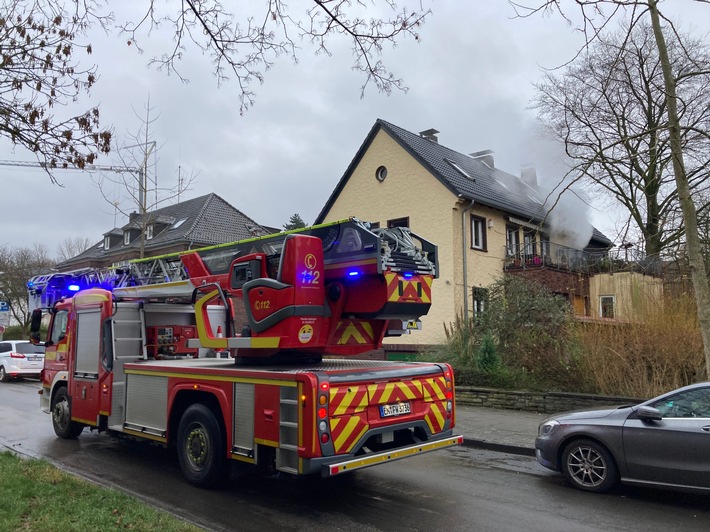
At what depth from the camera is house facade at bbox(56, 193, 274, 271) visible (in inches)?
1353

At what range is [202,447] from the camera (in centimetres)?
679

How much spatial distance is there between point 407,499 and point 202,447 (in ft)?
7.82

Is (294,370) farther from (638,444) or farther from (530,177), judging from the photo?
(530,177)

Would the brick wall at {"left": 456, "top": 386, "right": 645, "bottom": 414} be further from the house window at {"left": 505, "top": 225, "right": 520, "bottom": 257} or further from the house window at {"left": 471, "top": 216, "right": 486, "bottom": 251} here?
the house window at {"left": 505, "top": 225, "right": 520, "bottom": 257}

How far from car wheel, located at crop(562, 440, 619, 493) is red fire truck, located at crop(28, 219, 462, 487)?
1412 mm

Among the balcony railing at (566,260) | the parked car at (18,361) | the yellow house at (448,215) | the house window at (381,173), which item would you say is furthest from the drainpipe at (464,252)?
the parked car at (18,361)

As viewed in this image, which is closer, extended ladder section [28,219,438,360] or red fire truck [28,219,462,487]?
red fire truck [28,219,462,487]

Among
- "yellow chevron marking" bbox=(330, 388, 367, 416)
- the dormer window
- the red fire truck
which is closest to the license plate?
the red fire truck

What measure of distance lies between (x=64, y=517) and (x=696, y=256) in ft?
26.5

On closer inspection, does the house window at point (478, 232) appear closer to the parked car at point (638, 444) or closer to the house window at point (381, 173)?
the house window at point (381, 173)

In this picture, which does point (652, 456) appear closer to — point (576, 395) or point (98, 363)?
point (576, 395)

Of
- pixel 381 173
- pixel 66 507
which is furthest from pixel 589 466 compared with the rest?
pixel 381 173

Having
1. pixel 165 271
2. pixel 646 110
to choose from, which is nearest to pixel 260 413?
pixel 165 271

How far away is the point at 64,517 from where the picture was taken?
199 inches
